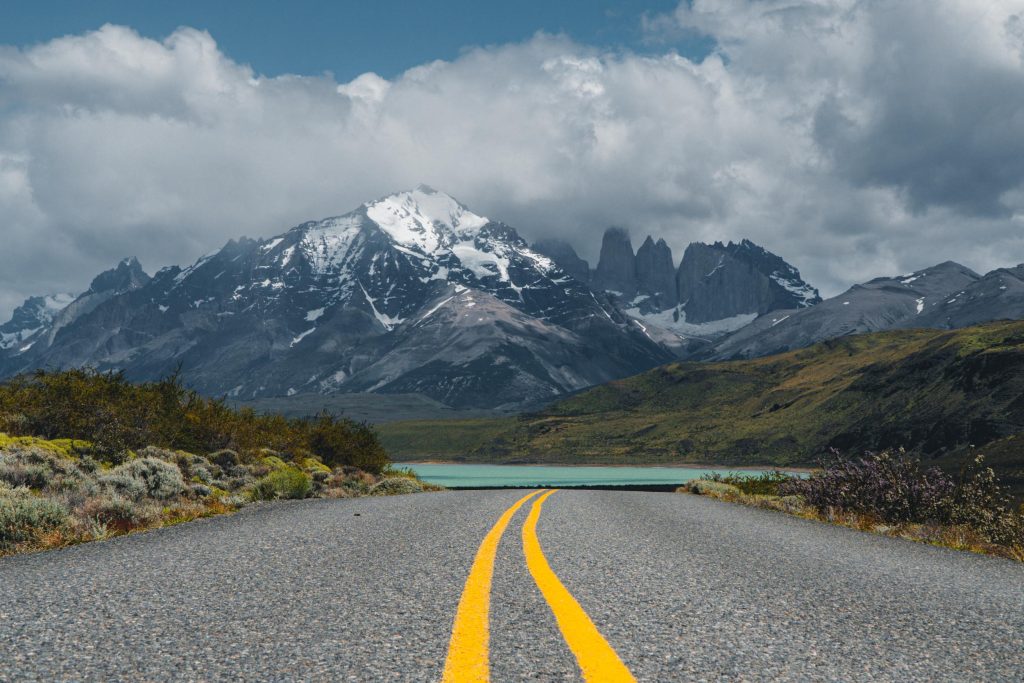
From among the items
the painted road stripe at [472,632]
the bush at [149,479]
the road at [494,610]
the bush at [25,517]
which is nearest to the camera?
the painted road stripe at [472,632]

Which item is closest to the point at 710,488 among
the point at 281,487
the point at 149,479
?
the point at 281,487

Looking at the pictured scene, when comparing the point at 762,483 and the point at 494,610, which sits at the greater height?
the point at 494,610

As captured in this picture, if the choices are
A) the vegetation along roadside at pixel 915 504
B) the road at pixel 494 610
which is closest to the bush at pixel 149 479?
the road at pixel 494 610

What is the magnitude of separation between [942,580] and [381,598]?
6229 mm

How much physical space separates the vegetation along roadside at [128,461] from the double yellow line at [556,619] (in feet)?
19.6

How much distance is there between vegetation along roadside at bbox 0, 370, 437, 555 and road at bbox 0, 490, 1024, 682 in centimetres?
151

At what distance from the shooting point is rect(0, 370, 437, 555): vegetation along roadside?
34.1ft

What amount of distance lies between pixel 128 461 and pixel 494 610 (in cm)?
1389

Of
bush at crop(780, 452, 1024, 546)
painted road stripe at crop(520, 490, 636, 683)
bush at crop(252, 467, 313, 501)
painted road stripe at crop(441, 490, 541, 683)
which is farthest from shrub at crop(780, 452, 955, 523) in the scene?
bush at crop(252, 467, 313, 501)

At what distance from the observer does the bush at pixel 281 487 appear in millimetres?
18875

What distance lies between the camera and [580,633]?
4.90m

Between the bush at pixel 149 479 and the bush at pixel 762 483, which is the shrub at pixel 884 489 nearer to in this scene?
the bush at pixel 762 483

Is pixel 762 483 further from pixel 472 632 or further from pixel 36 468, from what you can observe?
pixel 472 632

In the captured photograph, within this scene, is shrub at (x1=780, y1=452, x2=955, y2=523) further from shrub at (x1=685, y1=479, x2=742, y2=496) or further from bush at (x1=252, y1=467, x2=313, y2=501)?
bush at (x1=252, y1=467, x2=313, y2=501)
